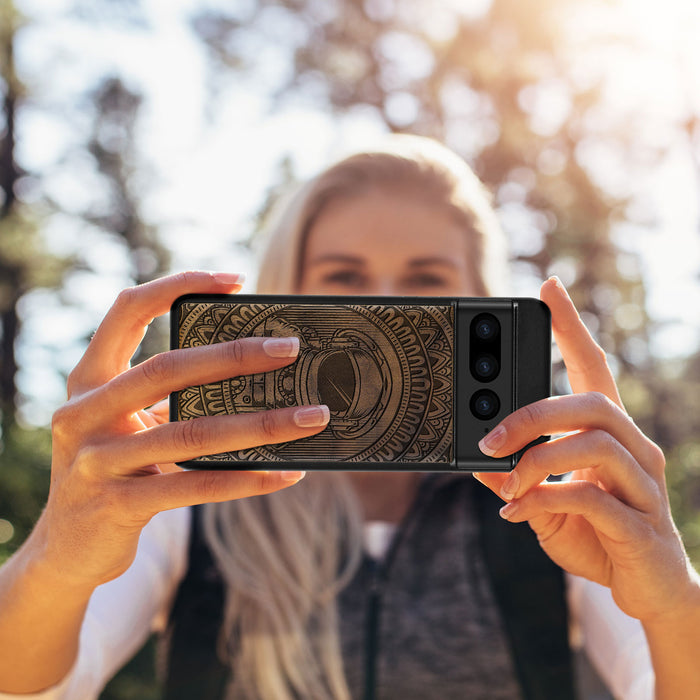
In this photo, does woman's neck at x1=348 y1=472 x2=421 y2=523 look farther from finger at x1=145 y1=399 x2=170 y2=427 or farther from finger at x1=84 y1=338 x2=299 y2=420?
finger at x1=84 y1=338 x2=299 y2=420

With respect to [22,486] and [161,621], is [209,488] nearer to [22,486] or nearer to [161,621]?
[161,621]

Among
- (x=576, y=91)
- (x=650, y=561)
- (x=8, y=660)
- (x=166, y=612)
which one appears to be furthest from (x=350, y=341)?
(x=576, y=91)

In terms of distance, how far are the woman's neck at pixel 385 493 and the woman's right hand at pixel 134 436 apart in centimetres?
151

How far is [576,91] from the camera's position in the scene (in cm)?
980

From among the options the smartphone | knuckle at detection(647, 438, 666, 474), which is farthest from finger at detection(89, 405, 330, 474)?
knuckle at detection(647, 438, 666, 474)

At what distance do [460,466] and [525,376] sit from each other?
0.80ft

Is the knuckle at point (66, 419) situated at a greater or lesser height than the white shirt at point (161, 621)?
greater

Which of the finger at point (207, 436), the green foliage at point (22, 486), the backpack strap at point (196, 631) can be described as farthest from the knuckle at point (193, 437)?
the green foliage at point (22, 486)

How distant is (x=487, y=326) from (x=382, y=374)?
26cm

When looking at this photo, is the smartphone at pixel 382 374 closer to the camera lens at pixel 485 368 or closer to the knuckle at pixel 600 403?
the camera lens at pixel 485 368

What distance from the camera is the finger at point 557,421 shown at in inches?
49.8

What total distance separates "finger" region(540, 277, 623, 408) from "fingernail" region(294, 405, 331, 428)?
551 mm

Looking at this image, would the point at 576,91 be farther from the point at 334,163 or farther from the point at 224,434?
the point at 224,434

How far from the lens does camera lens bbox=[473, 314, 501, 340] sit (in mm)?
1426
